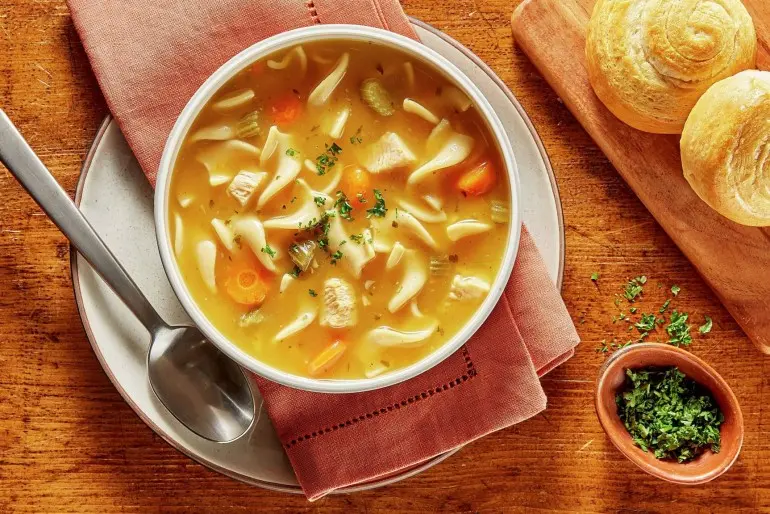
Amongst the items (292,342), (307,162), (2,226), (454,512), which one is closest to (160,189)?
(307,162)

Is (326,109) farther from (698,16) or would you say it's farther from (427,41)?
(698,16)

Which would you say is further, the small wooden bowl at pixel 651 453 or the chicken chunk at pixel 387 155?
the small wooden bowl at pixel 651 453

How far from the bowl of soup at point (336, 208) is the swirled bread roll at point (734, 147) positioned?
2.56 ft

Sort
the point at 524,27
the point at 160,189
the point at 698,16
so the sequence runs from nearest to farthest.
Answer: the point at 160,189 → the point at 698,16 → the point at 524,27

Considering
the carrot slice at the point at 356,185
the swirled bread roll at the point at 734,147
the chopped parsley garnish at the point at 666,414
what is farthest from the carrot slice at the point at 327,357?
the swirled bread roll at the point at 734,147

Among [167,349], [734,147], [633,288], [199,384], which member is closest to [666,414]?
[633,288]

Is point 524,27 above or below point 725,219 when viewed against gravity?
above

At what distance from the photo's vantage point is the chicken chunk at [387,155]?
8.39ft

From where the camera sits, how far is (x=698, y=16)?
2.80 m

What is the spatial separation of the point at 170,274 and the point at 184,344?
1.41ft

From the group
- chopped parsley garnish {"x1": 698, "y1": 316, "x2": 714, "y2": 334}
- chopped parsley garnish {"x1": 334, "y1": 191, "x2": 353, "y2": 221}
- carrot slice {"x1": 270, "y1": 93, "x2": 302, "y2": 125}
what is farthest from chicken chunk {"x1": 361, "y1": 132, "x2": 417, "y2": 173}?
chopped parsley garnish {"x1": 698, "y1": 316, "x2": 714, "y2": 334}

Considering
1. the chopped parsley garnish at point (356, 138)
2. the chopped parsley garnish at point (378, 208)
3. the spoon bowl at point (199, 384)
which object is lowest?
the spoon bowl at point (199, 384)

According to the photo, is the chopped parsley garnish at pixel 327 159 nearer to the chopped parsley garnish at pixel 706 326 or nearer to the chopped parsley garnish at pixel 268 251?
the chopped parsley garnish at pixel 268 251

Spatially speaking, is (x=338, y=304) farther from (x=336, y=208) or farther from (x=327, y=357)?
(x=336, y=208)
